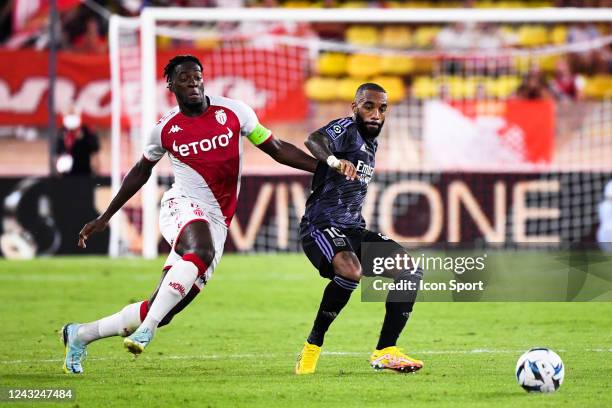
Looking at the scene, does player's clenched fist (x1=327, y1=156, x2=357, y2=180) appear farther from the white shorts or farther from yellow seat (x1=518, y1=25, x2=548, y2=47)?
yellow seat (x1=518, y1=25, x2=548, y2=47)

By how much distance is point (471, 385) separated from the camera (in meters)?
8.18

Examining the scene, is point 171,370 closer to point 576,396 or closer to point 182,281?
point 182,281

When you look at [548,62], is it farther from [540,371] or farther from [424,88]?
[540,371]

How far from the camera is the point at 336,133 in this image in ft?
29.3

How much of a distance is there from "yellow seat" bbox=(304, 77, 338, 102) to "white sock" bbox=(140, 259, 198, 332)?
15854 mm

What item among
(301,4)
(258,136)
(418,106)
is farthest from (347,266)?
(301,4)

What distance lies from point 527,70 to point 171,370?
16552mm

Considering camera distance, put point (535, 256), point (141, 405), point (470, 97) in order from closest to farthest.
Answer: point (141, 405) < point (535, 256) < point (470, 97)

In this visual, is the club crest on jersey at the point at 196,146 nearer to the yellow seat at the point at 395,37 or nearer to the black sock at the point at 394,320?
the black sock at the point at 394,320

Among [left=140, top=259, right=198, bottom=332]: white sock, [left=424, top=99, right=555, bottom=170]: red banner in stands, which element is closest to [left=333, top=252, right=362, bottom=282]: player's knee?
[left=140, top=259, right=198, bottom=332]: white sock

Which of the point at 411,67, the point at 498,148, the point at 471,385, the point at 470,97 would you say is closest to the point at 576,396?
the point at 471,385

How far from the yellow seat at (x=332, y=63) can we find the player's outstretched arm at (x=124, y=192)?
52.1 ft

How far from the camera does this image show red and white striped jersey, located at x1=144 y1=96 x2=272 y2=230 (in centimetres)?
886

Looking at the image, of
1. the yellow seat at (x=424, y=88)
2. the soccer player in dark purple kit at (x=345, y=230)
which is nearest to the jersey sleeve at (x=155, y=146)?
the soccer player in dark purple kit at (x=345, y=230)
